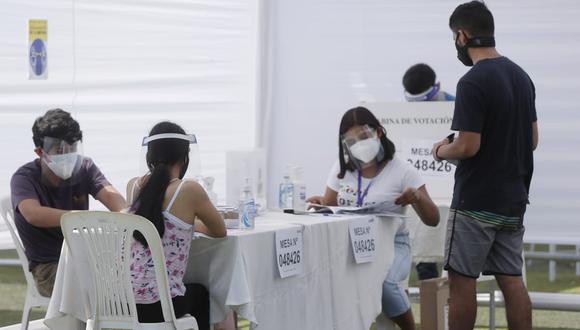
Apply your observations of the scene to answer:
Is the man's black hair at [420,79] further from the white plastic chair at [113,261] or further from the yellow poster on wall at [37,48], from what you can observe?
the white plastic chair at [113,261]

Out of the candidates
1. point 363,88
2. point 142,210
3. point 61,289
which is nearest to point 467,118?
point 142,210

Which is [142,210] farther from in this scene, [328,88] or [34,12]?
[328,88]

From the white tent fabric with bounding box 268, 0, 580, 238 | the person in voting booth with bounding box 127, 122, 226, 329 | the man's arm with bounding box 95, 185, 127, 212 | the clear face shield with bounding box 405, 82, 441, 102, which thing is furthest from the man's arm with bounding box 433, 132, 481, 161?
the white tent fabric with bounding box 268, 0, 580, 238

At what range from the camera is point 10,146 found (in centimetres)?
543

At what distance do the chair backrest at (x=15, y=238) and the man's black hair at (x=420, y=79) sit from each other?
2531 millimetres

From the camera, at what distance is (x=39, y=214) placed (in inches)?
155

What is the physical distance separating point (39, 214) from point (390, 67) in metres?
3.06

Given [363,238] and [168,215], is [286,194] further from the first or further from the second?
[168,215]

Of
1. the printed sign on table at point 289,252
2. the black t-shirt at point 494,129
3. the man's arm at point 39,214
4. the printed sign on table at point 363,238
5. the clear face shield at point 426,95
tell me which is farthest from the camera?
the clear face shield at point 426,95

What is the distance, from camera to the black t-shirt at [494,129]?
11.7 feet

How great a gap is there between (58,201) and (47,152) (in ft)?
0.72

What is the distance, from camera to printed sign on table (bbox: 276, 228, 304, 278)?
371cm

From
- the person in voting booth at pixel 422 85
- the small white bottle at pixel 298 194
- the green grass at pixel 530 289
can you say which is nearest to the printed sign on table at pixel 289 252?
the small white bottle at pixel 298 194

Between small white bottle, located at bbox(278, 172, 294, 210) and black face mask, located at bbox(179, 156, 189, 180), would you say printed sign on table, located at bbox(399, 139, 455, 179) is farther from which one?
black face mask, located at bbox(179, 156, 189, 180)
